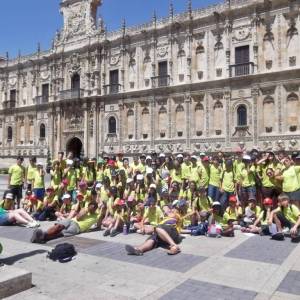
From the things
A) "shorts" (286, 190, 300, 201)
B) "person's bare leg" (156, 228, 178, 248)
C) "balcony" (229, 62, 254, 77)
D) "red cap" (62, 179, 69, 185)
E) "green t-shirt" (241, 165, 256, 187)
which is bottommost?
"person's bare leg" (156, 228, 178, 248)

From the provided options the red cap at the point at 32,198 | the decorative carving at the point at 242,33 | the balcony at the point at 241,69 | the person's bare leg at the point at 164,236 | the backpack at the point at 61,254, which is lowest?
the backpack at the point at 61,254

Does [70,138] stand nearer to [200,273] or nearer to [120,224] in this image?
[120,224]

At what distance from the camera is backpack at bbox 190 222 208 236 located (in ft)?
30.3

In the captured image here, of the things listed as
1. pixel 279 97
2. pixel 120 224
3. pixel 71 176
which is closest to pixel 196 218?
pixel 120 224

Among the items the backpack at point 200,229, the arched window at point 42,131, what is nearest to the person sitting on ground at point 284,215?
the backpack at point 200,229

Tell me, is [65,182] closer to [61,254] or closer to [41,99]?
[61,254]

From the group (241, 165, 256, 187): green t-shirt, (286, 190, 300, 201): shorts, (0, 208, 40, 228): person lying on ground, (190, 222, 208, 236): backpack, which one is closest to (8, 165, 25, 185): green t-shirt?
(0, 208, 40, 228): person lying on ground

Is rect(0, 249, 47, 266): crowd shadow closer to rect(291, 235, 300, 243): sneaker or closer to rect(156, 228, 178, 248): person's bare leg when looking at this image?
rect(156, 228, 178, 248): person's bare leg

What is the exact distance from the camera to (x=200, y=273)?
248 inches

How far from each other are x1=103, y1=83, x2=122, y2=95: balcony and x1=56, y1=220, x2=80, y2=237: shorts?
910 inches

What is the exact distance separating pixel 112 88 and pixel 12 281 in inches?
1088

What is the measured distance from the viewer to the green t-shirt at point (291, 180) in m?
9.55

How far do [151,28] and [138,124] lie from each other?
24.9 ft

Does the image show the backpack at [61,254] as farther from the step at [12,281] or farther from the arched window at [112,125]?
the arched window at [112,125]
